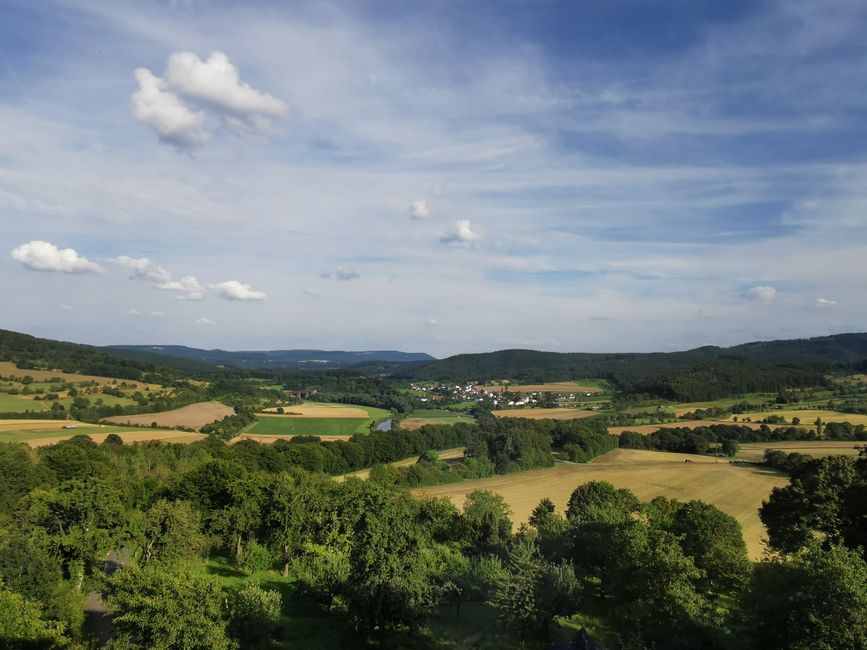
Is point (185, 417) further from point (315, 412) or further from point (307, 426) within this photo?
point (315, 412)

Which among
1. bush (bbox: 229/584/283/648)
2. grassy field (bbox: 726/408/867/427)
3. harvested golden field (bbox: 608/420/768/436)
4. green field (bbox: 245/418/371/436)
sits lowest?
green field (bbox: 245/418/371/436)

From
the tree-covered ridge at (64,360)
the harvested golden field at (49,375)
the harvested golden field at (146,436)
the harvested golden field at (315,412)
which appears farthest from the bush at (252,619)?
the tree-covered ridge at (64,360)

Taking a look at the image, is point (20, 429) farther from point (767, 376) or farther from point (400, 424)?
point (767, 376)

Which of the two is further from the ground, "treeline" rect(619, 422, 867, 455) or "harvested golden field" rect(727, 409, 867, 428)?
"harvested golden field" rect(727, 409, 867, 428)

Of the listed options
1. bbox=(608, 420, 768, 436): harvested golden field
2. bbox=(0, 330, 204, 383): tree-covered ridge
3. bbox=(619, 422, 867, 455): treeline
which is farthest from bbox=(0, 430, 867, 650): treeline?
bbox=(0, 330, 204, 383): tree-covered ridge

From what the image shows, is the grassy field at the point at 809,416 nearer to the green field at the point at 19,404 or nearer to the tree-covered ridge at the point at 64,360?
the green field at the point at 19,404

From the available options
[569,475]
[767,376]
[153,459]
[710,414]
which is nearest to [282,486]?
[153,459]

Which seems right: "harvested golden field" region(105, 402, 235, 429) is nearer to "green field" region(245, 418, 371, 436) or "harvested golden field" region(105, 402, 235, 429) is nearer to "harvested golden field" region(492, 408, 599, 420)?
"green field" region(245, 418, 371, 436)
